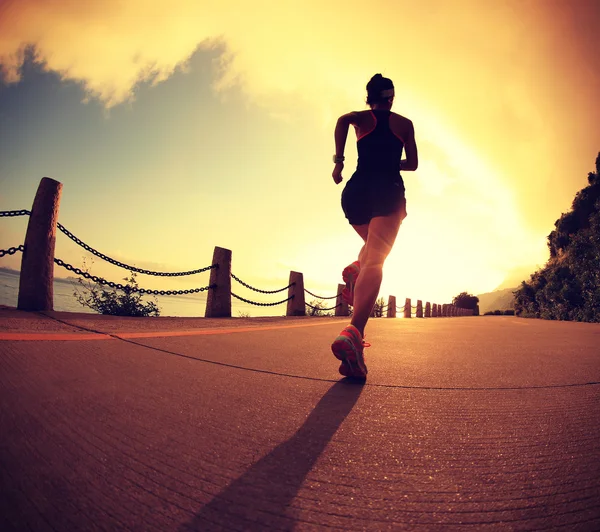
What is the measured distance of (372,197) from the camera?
2.59 m

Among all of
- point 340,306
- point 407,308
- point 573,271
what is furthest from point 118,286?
point 573,271

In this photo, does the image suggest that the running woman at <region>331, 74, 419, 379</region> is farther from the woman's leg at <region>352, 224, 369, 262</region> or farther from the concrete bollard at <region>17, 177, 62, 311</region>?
the concrete bollard at <region>17, 177, 62, 311</region>

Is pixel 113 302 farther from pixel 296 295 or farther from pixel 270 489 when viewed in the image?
pixel 270 489

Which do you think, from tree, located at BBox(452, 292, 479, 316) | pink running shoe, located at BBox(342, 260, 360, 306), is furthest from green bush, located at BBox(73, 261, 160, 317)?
tree, located at BBox(452, 292, 479, 316)

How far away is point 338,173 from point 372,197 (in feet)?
1.82

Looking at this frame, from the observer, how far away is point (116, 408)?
1.23 metres

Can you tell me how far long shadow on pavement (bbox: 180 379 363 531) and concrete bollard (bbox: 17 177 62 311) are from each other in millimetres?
5223

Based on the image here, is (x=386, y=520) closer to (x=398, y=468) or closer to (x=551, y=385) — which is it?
(x=398, y=468)

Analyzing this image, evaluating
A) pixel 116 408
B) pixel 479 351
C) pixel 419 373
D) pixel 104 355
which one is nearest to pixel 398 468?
pixel 116 408

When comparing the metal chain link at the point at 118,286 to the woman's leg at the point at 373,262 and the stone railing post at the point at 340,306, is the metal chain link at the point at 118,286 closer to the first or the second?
the woman's leg at the point at 373,262

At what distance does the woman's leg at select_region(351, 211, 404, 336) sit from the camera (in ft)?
7.63

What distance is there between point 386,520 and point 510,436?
0.75 m

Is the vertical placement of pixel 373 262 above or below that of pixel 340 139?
below

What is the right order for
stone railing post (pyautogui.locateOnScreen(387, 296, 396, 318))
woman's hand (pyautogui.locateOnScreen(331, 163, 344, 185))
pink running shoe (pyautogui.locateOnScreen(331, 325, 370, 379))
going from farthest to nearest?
stone railing post (pyautogui.locateOnScreen(387, 296, 396, 318)) → woman's hand (pyautogui.locateOnScreen(331, 163, 344, 185)) → pink running shoe (pyautogui.locateOnScreen(331, 325, 370, 379))
